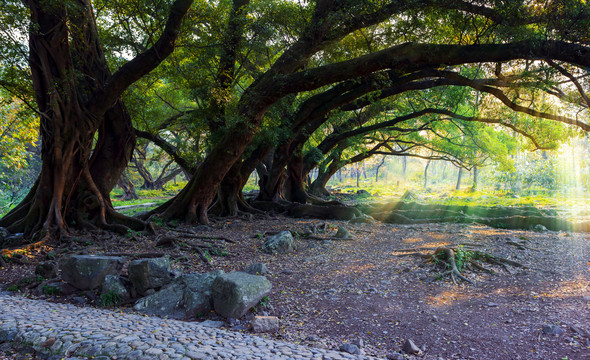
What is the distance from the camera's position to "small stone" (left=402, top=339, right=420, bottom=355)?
142 inches

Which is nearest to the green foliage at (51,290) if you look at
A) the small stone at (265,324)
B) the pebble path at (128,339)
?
the pebble path at (128,339)

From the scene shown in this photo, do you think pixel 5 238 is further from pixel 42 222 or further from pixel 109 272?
pixel 109 272

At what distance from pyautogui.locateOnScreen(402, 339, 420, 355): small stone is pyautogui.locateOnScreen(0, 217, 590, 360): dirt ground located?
8 cm

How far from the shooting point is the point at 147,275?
4.94 metres

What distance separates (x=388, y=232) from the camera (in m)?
10.9

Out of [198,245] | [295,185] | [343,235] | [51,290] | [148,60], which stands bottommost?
[51,290]

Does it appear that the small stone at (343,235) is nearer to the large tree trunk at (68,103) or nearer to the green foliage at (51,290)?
the large tree trunk at (68,103)

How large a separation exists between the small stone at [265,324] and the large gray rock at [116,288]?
1953 millimetres

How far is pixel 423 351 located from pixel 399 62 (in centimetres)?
549

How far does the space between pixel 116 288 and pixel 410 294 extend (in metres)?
4.23

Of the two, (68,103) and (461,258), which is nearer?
(461,258)

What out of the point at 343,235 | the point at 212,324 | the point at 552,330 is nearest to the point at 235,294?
the point at 212,324

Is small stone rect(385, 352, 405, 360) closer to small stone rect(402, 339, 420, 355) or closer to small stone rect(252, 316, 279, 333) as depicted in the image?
small stone rect(402, 339, 420, 355)

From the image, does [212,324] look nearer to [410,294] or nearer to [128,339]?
[128,339]
